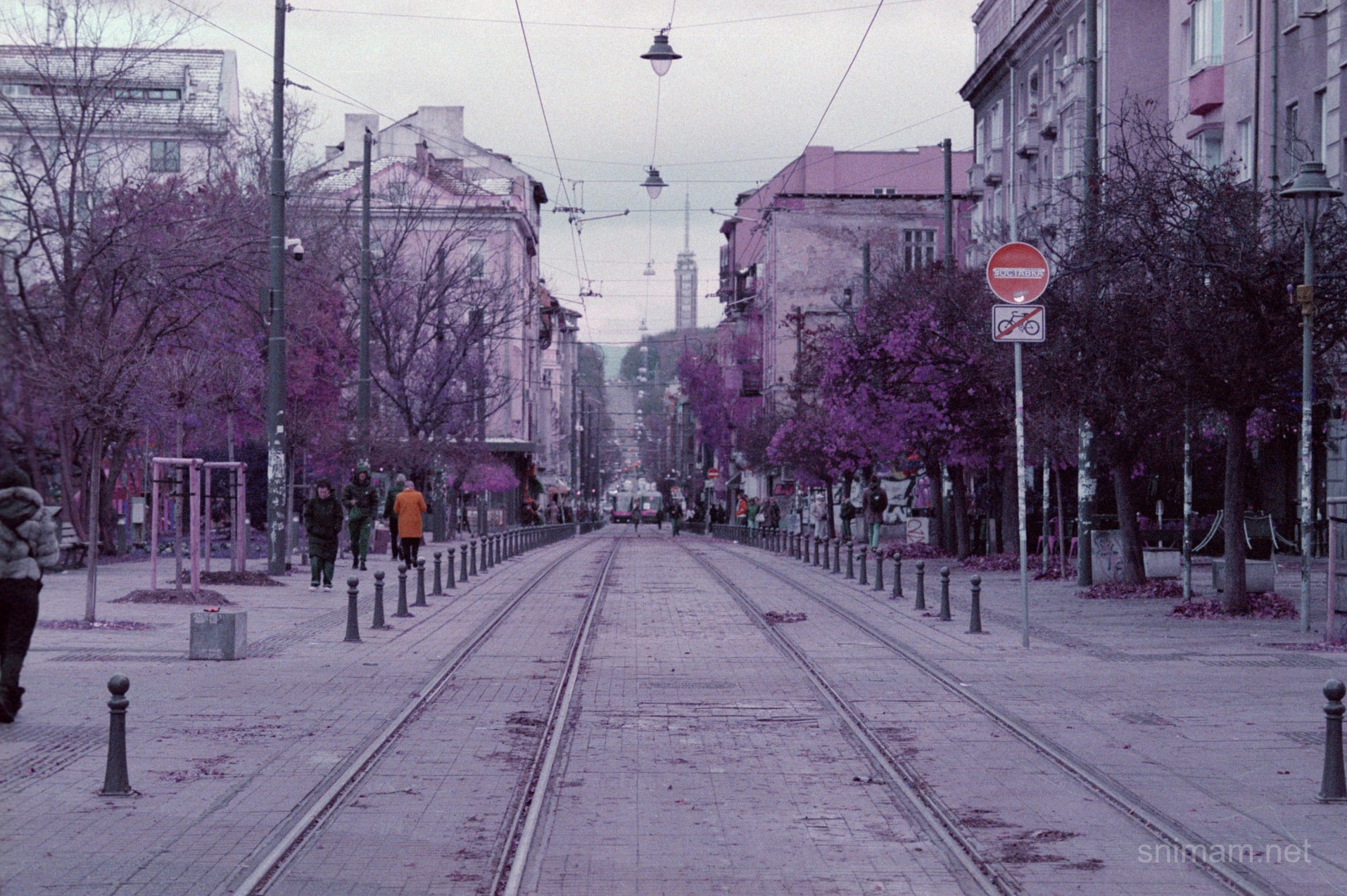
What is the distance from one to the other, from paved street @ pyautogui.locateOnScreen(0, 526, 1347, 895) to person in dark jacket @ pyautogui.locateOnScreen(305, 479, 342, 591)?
6.30 metres

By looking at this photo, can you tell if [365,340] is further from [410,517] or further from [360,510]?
[360,510]

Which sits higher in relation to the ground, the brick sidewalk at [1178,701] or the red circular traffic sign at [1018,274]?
the red circular traffic sign at [1018,274]

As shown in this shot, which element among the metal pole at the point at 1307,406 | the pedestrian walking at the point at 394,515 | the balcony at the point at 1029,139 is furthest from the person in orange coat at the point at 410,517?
the balcony at the point at 1029,139

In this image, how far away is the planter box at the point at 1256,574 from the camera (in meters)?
24.9

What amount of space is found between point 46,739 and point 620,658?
6851mm

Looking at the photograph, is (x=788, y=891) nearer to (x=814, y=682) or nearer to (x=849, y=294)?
(x=814, y=682)

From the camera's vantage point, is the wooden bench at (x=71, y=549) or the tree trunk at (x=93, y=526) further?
the wooden bench at (x=71, y=549)

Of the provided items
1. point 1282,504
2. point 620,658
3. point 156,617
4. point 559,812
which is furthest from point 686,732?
point 1282,504

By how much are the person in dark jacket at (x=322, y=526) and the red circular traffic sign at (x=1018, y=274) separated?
12554 mm

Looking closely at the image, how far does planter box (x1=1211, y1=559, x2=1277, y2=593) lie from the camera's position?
81.6ft

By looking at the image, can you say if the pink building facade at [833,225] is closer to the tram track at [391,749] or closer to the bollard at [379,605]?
the bollard at [379,605]

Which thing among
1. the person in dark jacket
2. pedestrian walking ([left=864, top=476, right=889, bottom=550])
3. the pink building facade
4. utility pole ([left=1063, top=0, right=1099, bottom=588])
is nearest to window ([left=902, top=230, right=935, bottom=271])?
the pink building facade

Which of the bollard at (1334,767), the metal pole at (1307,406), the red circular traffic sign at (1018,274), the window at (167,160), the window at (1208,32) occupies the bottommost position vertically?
the bollard at (1334,767)

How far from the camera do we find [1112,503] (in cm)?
4494
